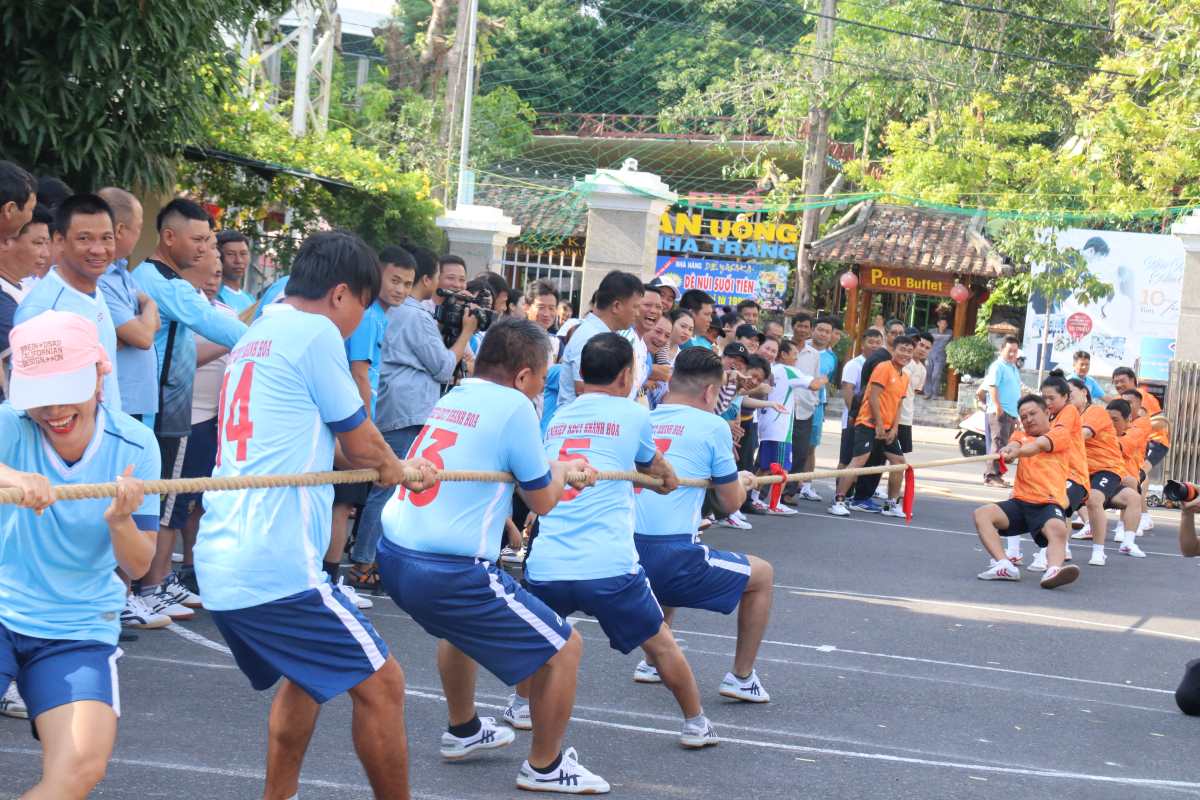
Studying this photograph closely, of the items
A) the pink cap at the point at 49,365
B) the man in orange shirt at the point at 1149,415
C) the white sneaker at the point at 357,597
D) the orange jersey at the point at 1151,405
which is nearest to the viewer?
the pink cap at the point at 49,365

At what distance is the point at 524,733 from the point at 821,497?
34.2 feet

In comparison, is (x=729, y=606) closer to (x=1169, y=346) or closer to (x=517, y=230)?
(x=517, y=230)

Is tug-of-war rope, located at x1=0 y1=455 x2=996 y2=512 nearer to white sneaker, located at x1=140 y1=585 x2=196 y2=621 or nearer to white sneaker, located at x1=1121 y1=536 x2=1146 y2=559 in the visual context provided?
white sneaker, located at x1=140 y1=585 x2=196 y2=621

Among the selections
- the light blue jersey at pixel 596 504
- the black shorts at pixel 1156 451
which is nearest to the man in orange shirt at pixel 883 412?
the black shorts at pixel 1156 451

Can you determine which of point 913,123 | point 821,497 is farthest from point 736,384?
point 913,123

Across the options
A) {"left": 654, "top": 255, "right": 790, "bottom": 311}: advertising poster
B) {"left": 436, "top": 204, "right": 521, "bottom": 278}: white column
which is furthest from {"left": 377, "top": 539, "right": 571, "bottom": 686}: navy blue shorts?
{"left": 654, "top": 255, "right": 790, "bottom": 311}: advertising poster

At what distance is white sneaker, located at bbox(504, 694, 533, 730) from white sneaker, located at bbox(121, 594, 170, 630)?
2.00 meters

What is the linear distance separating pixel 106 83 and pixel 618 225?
23.5 ft

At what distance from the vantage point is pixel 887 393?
1435cm

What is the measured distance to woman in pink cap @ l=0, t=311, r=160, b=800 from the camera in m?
3.66

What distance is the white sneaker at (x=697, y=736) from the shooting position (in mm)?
5879

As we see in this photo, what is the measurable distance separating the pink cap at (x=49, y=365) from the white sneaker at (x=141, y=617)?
11.5 ft

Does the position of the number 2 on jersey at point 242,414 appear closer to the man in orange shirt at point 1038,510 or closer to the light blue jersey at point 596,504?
the light blue jersey at point 596,504

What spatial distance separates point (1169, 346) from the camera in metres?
24.9
